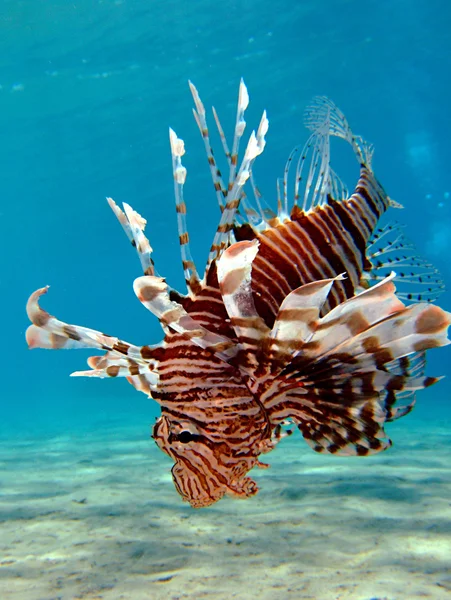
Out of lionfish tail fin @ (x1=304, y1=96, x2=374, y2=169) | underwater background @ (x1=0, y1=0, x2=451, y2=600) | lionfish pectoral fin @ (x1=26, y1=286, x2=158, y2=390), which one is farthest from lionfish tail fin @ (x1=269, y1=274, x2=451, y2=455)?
lionfish tail fin @ (x1=304, y1=96, x2=374, y2=169)

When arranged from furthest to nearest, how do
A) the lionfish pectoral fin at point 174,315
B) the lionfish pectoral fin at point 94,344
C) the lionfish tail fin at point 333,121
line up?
the lionfish tail fin at point 333,121
the lionfish pectoral fin at point 94,344
the lionfish pectoral fin at point 174,315

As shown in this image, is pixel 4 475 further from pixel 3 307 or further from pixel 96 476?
pixel 3 307

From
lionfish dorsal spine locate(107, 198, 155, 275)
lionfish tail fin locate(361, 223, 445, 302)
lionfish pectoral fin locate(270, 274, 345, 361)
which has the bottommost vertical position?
lionfish pectoral fin locate(270, 274, 345, 361)

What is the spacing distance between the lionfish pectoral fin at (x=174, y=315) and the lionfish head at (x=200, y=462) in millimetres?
281

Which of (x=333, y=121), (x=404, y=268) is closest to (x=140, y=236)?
(x=404, y=268)

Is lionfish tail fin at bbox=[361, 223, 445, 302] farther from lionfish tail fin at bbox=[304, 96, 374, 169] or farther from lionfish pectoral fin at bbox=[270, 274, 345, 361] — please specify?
lionfish pectoral fin at bbox=[270, 274, 345, 361]

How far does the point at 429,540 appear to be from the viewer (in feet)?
11.1

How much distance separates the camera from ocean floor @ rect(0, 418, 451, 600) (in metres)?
2.83

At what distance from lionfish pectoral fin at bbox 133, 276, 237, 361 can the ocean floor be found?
193 cm

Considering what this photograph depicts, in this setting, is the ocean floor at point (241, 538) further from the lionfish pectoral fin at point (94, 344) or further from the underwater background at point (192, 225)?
the lionfish pectoral fin at point (94, 344)

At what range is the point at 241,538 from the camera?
3705 millimetres

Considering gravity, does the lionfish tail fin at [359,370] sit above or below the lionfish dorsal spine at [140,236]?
below

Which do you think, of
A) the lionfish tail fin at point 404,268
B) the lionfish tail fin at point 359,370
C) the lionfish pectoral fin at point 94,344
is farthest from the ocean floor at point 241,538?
the lionfish pectoral fin at point 94,344

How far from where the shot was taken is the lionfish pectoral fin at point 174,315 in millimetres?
1333
